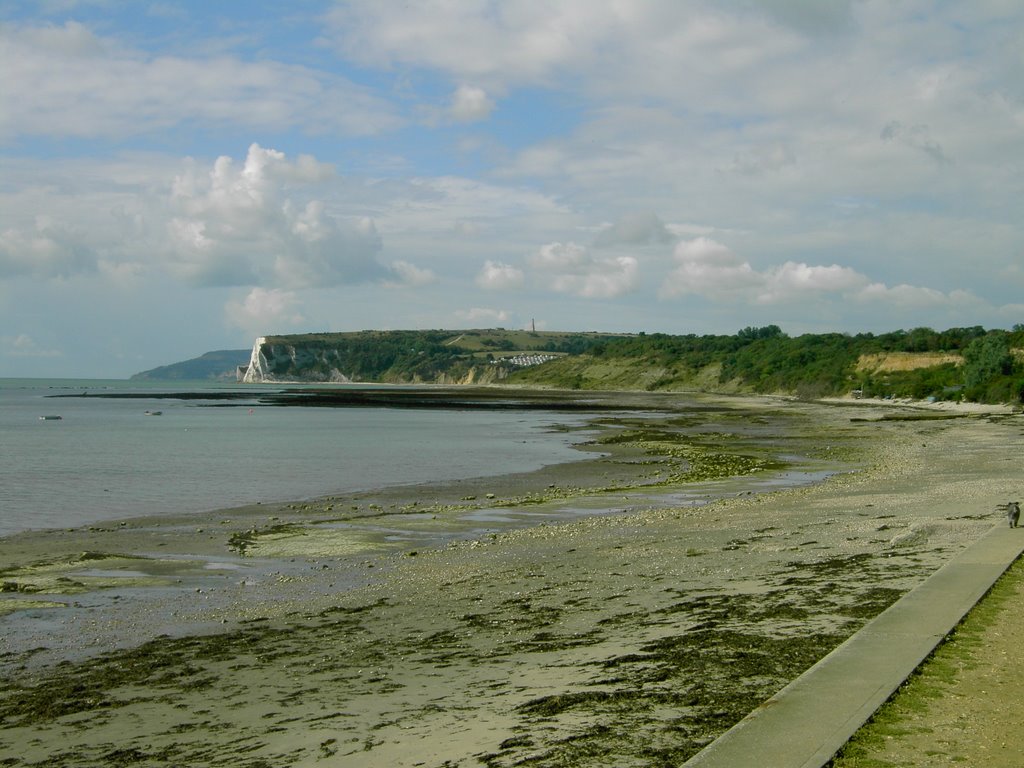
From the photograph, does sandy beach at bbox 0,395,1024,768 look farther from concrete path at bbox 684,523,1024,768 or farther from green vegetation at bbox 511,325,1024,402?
green vegetation at bbox 511,325,1024,402

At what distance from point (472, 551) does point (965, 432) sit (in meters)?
41.2

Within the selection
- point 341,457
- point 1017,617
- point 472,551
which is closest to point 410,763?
point 1017,617

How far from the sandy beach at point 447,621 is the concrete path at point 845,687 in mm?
419

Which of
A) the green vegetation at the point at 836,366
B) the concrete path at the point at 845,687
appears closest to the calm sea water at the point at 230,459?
the concrete path at the point at 845,687

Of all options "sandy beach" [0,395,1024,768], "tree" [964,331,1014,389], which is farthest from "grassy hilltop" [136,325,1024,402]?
"sandy beach" [0,395,1024,768]

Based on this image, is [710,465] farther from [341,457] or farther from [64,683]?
[64,683]

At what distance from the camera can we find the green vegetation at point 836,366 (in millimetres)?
90625

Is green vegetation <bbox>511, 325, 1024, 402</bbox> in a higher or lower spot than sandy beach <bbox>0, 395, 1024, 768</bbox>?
higher

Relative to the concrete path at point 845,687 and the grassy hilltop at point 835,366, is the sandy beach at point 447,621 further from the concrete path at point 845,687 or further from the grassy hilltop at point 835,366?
the grassy hilltop at point 835,366

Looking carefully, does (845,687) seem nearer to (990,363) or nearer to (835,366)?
(990,363)

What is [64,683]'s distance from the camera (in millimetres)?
9766

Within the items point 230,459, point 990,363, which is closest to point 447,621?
point 230,459

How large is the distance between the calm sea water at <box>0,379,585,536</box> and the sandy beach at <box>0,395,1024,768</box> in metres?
5.01

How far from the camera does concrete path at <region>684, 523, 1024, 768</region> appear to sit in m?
6.04
